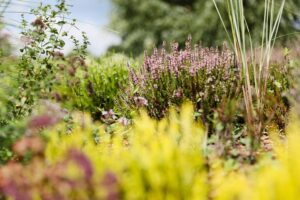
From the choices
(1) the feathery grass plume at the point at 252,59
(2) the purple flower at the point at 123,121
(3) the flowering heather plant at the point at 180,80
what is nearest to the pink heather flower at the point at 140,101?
(3) the flowering heather plant at the point at 180,80

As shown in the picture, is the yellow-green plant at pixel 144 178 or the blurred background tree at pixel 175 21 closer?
the yellow-green plant at pixel 144 178

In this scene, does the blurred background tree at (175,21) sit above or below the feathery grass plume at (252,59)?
below

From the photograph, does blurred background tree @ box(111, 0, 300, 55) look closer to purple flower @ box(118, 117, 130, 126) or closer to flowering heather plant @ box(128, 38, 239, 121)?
flowering heather plant @ box(128, 38, 239, 121)

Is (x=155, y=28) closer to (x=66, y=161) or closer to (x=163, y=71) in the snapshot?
(x=163, y=71)

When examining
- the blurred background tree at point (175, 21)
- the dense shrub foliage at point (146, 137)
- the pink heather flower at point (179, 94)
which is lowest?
the blurred background tree at point (175, 21)

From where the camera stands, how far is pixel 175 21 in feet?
46.1

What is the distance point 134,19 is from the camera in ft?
48.3

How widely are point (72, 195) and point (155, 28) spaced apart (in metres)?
12.6

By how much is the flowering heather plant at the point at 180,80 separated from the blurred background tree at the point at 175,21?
880 centimetres

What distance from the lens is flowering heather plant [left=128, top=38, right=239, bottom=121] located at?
424 centimetres

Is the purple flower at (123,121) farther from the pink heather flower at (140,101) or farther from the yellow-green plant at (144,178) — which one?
A: the yellow-green plant at (144,178)

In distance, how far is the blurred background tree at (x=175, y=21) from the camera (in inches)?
534

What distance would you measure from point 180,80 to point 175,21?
9853mm

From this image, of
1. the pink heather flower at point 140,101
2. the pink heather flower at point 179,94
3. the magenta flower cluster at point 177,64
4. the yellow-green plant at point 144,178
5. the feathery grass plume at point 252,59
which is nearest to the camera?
the yellow-green plant at point 144,178
